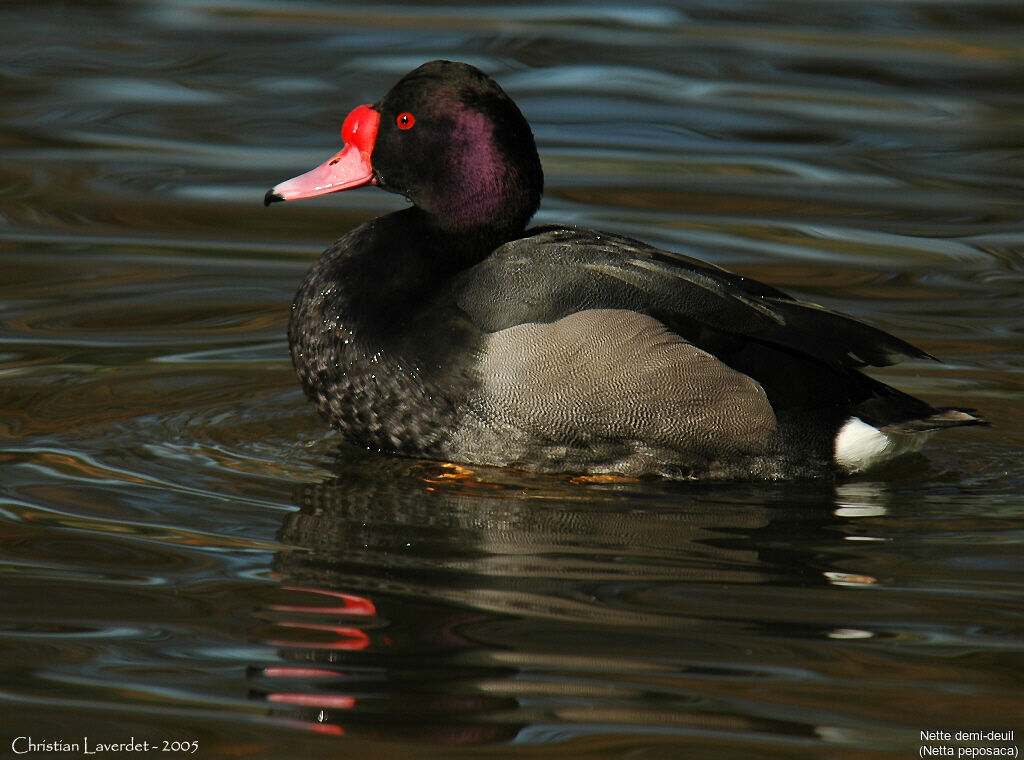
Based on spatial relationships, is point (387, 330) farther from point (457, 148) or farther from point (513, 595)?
point (513, 595)

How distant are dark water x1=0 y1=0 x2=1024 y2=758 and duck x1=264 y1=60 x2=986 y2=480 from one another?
0.16 meters

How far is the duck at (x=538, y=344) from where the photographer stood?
5840 mm

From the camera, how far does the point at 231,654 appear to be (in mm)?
4422

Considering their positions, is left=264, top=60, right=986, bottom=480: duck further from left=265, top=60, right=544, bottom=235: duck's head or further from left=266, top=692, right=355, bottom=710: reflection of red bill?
left=266, top=692, right=355, bottom=710: reflection of red bill

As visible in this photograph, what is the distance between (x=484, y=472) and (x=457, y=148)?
1.17m

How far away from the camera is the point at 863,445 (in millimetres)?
6109

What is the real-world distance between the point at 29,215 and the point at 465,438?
4336 mm

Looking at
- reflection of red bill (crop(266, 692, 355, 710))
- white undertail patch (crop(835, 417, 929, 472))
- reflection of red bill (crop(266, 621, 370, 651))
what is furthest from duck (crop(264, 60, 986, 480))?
reflection of red bill (crop(266, 692, 355, 710))

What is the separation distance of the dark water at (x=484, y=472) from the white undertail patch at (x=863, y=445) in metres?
0.09

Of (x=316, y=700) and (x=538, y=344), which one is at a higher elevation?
(x=538, y=344)

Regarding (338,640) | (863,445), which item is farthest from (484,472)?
(338,640)

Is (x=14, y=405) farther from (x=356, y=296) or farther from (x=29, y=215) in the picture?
(x=29, y=215)

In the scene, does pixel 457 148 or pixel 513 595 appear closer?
pixel 513 595

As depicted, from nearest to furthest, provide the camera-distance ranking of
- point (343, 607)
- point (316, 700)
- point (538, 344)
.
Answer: point (316, 700) < point (343, 607) < point (538, 344)
